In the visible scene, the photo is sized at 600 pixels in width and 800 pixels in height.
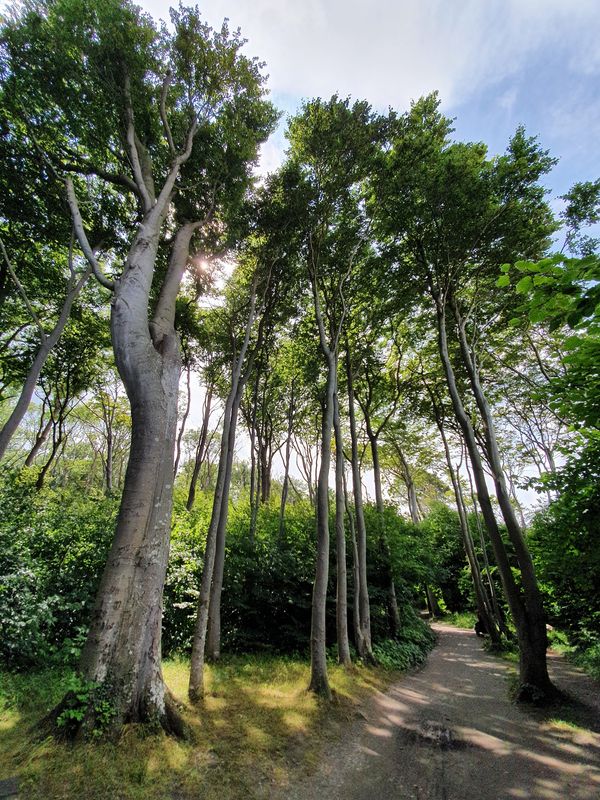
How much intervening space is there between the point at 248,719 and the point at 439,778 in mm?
2740

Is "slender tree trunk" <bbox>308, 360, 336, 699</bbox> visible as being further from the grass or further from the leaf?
the leaf

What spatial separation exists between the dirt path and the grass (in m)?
0.43

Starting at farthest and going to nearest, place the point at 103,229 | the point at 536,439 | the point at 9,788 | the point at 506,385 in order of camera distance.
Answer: the point at 536,439
the point at 506,385
the point at 103,229
the point at 9,788

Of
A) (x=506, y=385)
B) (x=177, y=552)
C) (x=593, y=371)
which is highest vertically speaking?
(x=506, y=385)

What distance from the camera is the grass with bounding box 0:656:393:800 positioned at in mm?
2998

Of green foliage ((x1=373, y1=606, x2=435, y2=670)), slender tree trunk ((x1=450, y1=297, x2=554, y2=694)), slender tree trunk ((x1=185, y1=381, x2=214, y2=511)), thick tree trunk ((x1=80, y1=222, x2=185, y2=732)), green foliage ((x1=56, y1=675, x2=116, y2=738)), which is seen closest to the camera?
green foliage ((x1=56, y1=675, x2=116, y2=738))

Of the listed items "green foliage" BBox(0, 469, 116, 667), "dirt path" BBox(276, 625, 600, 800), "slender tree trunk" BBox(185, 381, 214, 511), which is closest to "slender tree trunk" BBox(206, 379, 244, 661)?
"green foliage" BBox(0, 469, 116, 667)

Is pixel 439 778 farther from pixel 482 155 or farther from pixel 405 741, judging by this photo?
pixel 482 155

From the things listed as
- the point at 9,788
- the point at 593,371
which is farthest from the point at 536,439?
the point at 9,788

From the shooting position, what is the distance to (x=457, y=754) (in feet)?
15.5

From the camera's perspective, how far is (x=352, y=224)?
988 cm

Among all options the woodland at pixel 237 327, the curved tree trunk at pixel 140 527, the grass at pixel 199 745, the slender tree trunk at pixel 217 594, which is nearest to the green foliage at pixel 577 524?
the woodland at pixel 237 327

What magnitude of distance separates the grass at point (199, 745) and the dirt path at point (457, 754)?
428mm

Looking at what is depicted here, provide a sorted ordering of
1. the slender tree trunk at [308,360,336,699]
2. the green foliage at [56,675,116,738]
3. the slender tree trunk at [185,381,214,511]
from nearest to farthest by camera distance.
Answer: the green foliage at [56,675,116,738], the slender tree trunk at [308,360,336,699], the slender tree trunk at [185,381,214,511]
